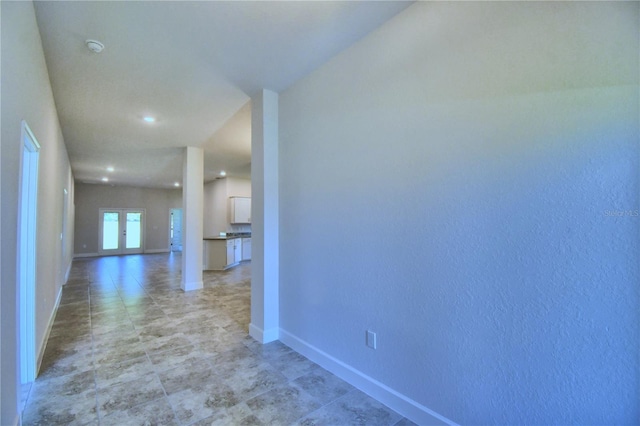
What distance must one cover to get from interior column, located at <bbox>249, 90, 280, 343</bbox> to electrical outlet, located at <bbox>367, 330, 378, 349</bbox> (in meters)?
1.30

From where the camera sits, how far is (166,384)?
7.70 feet

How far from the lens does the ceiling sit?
201 cm

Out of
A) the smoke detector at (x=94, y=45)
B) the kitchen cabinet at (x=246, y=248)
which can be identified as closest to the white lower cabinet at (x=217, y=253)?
the kitchen cabinet at (x=246, y=248)

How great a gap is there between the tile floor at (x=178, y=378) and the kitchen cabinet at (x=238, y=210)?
16.9 feet

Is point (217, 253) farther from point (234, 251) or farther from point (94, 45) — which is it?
point (94, 45)

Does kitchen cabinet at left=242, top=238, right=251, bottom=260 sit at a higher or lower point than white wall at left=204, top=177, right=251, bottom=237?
lower

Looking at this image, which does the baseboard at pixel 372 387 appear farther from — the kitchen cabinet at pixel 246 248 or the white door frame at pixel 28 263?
the kitchen cabinet at pixel 246 248

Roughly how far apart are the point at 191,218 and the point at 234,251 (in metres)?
3.01

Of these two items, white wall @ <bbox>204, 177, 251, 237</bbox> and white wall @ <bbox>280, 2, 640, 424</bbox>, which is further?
white wall @ <bbox>204, 177, 251, 237</bbox>

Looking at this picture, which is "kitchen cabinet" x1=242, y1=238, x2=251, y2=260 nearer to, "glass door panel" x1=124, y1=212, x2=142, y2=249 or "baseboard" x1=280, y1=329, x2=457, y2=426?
"glass door panel" x1=124, y1=212, x2=142, y2=249

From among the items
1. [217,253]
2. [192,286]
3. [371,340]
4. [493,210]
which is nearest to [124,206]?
[217,253]

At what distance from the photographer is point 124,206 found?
1188 cm

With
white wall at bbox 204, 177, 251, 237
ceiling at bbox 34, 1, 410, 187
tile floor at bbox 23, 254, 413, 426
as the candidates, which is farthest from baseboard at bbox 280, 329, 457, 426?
white wall at bbox 204, 177, 251, 237

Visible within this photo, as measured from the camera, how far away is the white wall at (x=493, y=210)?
1222 millimetres
